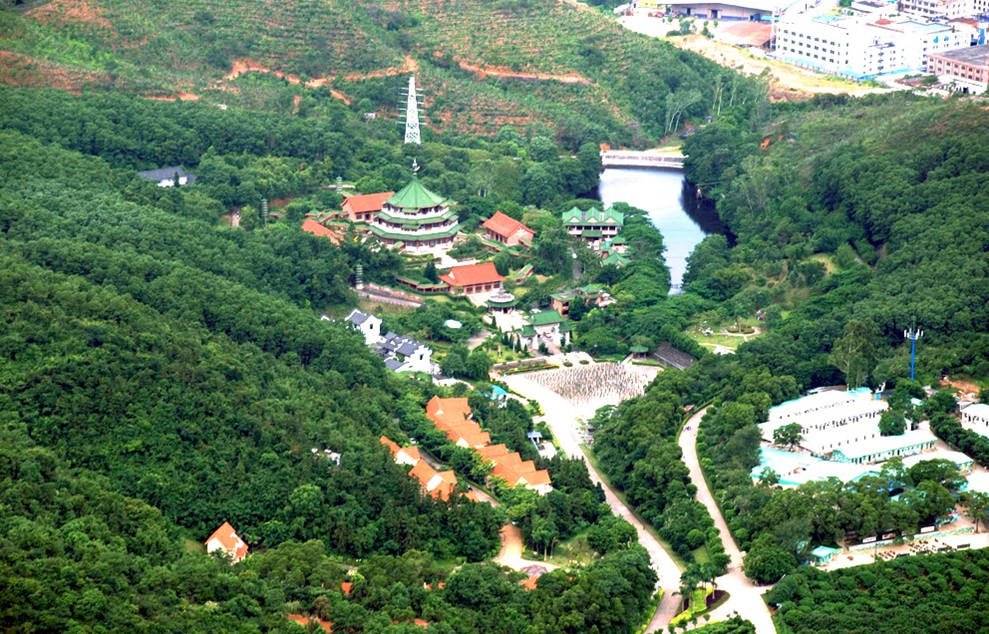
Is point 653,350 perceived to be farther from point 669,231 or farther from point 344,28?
point 344,28

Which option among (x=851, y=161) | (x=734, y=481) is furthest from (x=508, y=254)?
(x=734, y=481)

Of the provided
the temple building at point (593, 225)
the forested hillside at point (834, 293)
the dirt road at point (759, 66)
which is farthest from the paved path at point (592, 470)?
the dirt road at point (759, 66)

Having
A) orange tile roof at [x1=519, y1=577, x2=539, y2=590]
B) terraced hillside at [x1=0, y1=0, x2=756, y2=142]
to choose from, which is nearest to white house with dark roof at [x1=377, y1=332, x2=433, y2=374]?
orange tile roof at [x1=519, y1=577, x2=539, y2=590]

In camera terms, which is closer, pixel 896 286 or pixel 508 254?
pixel 896 286

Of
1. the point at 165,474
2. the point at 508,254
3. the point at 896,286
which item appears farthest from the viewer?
the point at 508,254

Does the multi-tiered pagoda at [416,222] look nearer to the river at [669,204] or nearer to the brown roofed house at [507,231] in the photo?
the brown roofed house at [507,231]
